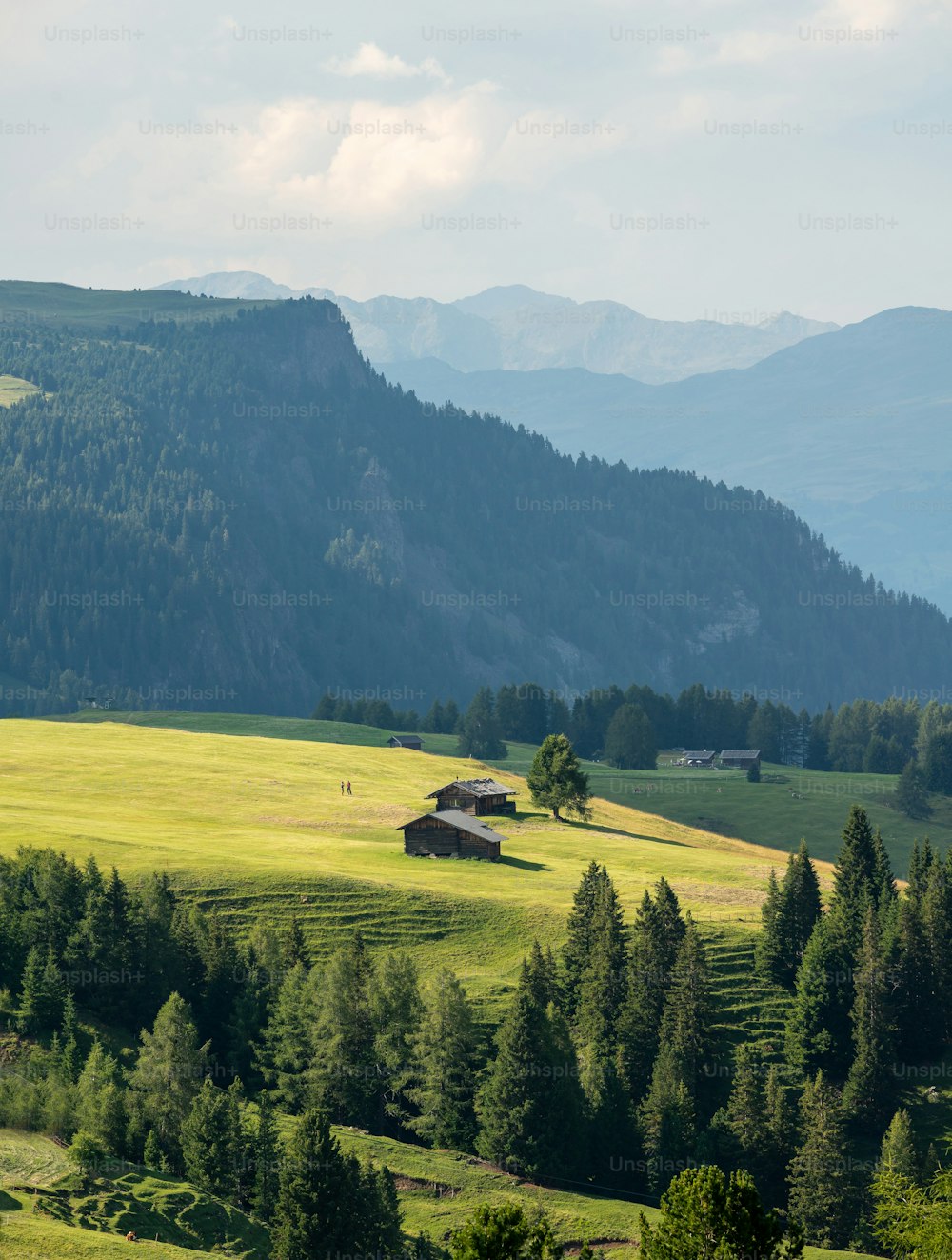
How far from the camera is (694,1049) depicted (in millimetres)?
87750

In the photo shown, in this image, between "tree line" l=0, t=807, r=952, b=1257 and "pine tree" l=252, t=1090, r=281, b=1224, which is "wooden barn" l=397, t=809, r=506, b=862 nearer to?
"tree line" l=0, t=807, r=952, b=1257

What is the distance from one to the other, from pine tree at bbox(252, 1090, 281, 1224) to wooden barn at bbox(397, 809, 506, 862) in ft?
148

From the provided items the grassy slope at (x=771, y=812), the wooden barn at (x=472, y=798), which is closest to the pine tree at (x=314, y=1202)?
the wooden barn at (x=472, y=798)

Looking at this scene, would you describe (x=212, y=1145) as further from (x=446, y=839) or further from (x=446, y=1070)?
(x=446, y=839)

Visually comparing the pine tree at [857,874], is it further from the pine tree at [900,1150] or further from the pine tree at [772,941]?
the pine tree at [900,1150]

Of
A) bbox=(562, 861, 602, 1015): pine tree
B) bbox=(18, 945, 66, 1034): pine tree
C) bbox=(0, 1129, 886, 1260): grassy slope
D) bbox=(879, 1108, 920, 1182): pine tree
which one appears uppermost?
bbox=(562, 861, 602, 1015): pine tree

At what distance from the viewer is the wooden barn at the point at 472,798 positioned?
13625 centimetres

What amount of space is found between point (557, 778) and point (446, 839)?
1989 centimetres

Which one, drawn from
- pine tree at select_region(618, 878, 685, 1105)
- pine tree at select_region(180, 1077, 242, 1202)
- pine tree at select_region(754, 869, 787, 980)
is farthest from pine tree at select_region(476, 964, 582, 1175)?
pine tree at select_region(754, 869, 787, 980)

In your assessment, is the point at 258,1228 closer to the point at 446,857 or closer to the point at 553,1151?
the point at 553,1151

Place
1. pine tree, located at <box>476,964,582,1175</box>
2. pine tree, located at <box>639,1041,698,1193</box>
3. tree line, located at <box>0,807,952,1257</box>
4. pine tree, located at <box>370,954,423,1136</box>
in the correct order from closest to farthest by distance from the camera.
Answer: tree line, located at <box>0,807,952,1257</box>, pine tree, located at <box>476,964,582,1175</box>, pine tree, located at <box>639,1041,698,1193</box>, pine tree, located at <box>370,954,423,1136</box>

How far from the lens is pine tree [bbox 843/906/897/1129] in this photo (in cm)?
8825

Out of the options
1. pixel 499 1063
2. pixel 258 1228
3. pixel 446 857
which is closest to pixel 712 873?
pixel 446 857

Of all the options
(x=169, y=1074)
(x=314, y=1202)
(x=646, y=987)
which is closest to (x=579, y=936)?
(x=646, y=987)
